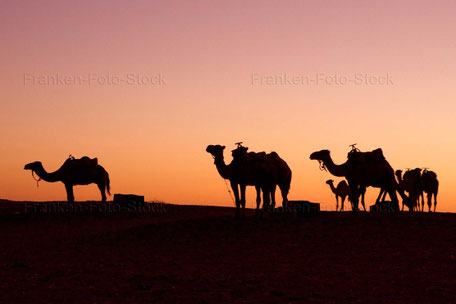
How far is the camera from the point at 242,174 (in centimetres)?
2116

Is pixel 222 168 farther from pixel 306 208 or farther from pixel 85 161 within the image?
pixel 85 161

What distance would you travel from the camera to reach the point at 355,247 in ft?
52.4

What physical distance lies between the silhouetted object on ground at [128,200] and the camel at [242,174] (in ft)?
29.3

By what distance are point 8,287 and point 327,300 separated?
578cm

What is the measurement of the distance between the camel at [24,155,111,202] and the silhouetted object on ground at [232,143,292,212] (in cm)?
1138

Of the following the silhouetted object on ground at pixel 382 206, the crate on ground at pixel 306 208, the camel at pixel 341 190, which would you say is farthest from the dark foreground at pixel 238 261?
the camel at pixel 341 190

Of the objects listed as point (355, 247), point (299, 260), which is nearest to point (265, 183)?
point (355, 247)

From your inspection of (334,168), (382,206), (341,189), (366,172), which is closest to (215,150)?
(334,168)

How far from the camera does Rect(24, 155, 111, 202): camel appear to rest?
30.6 meters

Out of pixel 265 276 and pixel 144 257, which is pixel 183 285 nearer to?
pixel 265 276

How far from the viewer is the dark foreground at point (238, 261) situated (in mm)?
10617

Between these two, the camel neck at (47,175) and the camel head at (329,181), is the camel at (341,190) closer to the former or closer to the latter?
the camel head at (329,181)

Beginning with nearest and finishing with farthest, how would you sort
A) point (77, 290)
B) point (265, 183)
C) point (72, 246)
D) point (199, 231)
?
point (77, 290)
point (72, 246)
point (199, 231)
point (265, 183)

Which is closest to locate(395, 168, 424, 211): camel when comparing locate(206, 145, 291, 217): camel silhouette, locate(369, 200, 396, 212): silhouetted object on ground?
locate(369, 200, 396, 212): silhouetted object on ground
